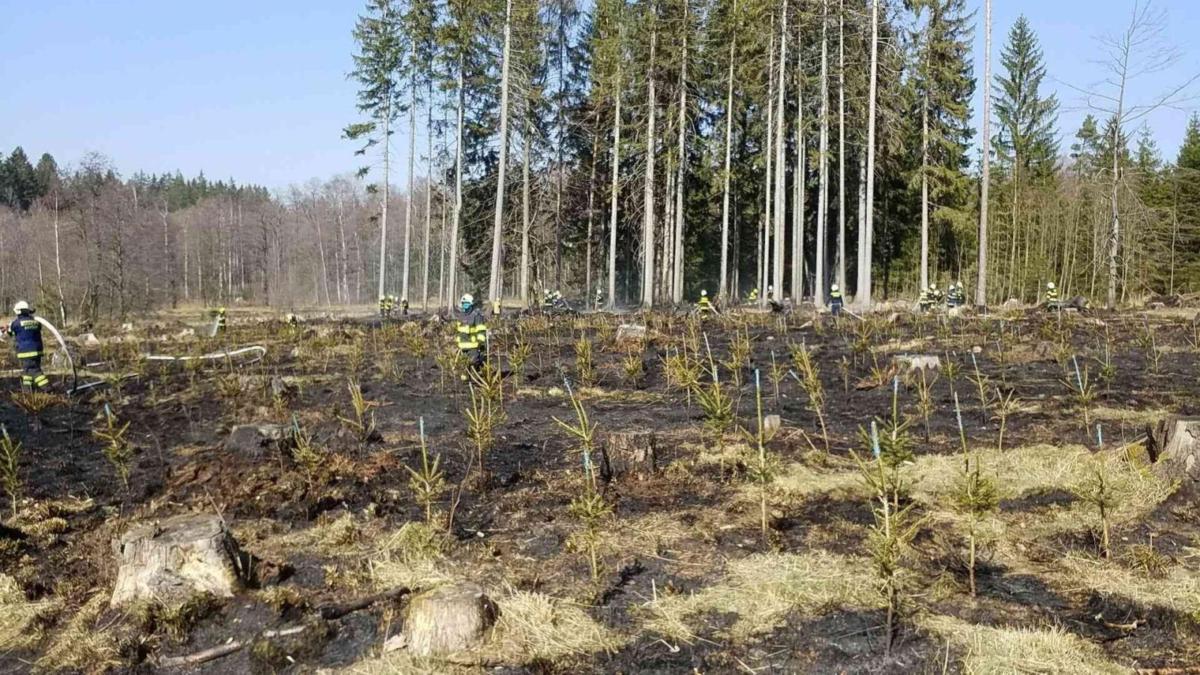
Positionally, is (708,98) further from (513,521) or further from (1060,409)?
(513,521)

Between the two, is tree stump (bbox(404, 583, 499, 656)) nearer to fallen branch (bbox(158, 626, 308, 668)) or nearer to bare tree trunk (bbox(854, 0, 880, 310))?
fallen branch (bbox(158, 626, 308, 668))

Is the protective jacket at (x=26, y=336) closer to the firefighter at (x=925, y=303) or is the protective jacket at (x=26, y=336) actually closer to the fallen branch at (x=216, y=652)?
the fallen branch at (x=216, y=652)

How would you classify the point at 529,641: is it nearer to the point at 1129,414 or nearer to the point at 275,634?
the point at 275,634

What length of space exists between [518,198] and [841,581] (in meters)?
30.5

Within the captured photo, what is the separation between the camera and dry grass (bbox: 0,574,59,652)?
4371 mm

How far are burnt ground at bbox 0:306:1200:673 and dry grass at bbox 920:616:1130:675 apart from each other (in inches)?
1.6

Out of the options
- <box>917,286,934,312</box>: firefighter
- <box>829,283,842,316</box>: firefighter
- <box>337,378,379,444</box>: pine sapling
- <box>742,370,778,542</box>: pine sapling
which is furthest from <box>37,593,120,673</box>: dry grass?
<box>917,286,934,312</box>: firefighter

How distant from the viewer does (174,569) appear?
4633 millimetres

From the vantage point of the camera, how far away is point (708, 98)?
2919 centimetres

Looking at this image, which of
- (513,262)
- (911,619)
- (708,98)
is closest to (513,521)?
(911,619)

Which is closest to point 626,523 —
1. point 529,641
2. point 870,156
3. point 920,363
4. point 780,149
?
point 529,641

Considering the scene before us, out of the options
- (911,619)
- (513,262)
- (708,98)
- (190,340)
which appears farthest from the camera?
(513,262)

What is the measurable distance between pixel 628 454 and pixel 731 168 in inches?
1083

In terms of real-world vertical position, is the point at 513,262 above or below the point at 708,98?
below
